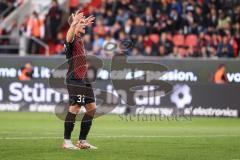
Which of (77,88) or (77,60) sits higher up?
(77,60)

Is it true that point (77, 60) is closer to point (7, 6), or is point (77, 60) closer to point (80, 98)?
point (80, 98)

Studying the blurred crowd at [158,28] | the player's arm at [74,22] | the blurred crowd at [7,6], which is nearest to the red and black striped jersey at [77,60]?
the player's arm at [74,22]

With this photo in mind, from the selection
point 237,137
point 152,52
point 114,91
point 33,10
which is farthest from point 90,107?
point 33,10

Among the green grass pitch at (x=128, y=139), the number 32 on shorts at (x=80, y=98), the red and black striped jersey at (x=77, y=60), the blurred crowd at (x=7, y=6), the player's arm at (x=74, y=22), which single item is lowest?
the green grass pitch at (x=128, y=139)

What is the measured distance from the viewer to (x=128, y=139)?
15586 mm

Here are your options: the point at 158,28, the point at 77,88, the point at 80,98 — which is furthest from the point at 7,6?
the point at 80,98

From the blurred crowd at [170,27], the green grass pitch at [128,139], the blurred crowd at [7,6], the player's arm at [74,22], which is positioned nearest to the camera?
the green grass pitch at [128,139]

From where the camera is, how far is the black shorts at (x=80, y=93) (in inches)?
537

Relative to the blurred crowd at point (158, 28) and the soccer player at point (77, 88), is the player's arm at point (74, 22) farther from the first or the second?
the blurred crowd at point (158, 28)

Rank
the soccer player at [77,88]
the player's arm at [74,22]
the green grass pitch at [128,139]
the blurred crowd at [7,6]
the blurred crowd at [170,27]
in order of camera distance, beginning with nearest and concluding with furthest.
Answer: the green grass pitch at [128,139]
the player's arm at [74,22]
the soccer player at [77,88]
the blurred crowd at [170,27]
the blurred crowd at [7,6]

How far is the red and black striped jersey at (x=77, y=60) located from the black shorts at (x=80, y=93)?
0.37 feet

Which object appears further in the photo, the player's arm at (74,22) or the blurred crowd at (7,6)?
the blurred crowd at (7,6)

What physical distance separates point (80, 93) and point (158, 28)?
1471 cm

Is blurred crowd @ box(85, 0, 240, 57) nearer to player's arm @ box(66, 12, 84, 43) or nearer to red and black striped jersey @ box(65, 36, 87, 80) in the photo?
red and black striped jersey @ box(65, 36, 87, 80)
